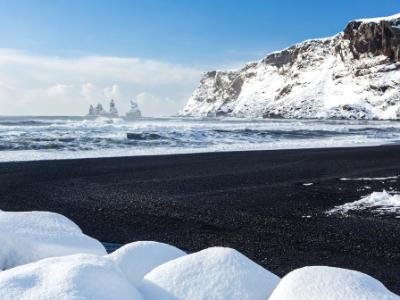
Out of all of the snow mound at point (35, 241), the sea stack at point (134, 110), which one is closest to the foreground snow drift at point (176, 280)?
the snow mound at point (35, 241)

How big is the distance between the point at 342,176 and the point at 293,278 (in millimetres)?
8814

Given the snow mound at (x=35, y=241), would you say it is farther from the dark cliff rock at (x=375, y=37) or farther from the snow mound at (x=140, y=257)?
the dark cliff rock at (x=375, y=37)

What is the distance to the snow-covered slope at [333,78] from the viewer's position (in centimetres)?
8412

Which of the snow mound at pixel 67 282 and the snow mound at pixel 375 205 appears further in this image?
the snow mound at pixel 375 205

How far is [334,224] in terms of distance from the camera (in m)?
6.00

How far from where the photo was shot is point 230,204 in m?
7.42

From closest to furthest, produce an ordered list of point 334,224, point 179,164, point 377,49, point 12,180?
point 334,224 < point 12,180 < point 179,164 < point 377,49

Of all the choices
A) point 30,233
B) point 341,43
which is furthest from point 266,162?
point 341,43

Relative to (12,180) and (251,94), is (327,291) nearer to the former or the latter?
(12,180)

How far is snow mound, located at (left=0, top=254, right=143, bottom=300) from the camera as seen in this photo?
1850 mm

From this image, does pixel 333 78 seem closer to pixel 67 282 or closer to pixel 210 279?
pixel 210 279

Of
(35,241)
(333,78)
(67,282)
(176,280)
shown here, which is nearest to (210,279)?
(176,280)

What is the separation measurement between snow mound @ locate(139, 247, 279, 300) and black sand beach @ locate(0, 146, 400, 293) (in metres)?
2.03

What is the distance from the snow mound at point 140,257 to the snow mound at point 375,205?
4.49m
